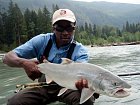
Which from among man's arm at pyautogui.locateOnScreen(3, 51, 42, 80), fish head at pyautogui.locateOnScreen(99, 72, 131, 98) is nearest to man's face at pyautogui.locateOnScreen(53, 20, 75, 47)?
man's arm at pyautogui.locateOnScreen(3, 51, 42, 80)

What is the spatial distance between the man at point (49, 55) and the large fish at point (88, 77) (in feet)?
1.26

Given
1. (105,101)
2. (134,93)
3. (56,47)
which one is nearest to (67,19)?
(56,47)

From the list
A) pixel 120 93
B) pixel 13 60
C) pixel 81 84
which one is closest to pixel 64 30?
pixel 13 60

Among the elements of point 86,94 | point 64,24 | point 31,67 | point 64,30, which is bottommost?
point 86,94

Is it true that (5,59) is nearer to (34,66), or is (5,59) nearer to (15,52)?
(15,52)

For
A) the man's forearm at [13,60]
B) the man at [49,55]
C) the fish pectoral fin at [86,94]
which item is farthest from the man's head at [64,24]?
the fish pectoral fin at [86,94]

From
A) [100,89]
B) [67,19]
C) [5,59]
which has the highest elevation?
[67,19]

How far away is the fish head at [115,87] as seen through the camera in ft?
13.0

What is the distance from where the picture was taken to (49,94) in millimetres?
5754

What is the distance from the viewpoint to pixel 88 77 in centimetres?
437

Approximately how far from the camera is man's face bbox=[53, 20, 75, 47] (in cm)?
535

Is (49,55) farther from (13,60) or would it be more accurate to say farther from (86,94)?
(86,94)

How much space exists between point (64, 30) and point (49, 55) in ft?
→ 2.03

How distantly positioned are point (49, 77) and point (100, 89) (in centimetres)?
114
